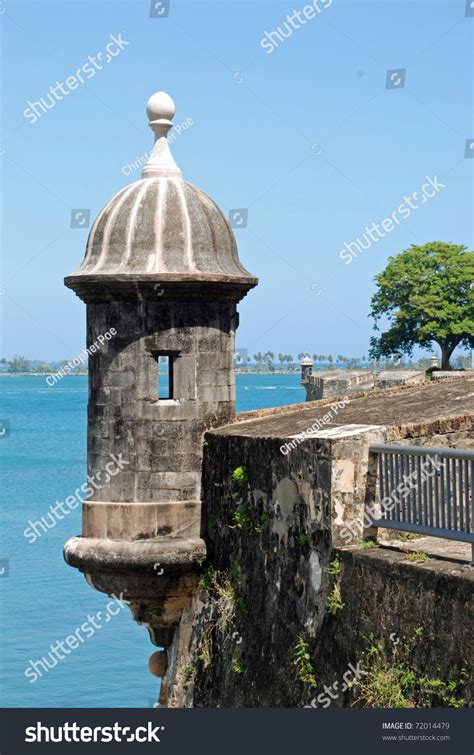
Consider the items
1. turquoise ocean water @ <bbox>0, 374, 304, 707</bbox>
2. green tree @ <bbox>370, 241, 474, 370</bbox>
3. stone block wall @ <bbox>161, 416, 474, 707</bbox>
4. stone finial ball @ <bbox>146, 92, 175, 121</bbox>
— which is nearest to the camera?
stone block wall @ <bbox>161, 416, 474, 707</bbox>

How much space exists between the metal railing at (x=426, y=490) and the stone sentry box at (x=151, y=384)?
3093mm

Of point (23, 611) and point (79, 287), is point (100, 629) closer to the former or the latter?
point (23, 611)

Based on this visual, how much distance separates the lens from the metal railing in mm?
9000

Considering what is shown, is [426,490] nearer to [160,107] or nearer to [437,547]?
[437,547]

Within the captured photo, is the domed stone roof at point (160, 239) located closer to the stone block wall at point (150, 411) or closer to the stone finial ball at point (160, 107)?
the stone block wall at point (150, 411)

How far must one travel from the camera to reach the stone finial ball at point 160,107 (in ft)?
44.3

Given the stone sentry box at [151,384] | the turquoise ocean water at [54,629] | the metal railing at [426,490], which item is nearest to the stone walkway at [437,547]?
the metal railing at [426,490]

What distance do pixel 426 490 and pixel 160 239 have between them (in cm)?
442

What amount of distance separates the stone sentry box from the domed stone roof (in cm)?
1

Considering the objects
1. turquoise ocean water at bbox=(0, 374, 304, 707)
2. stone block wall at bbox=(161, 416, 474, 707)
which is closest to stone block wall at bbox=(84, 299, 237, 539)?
stone block wall at bbox=(161, 416, 474, 707)

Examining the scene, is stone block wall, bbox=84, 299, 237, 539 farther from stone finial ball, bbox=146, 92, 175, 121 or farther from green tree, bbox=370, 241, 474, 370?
green tree, bbox=370, 241, 474, 370

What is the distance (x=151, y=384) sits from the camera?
498 inches

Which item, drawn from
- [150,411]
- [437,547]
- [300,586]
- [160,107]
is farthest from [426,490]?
[160,107]

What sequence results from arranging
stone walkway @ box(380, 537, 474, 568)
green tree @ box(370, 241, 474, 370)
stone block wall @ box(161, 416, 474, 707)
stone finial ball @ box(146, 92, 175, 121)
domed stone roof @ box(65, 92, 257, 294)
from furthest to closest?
green tree @ box(370, 241, 474, 370)
stone finial ball @ box(146, 92, 175, 121)
domed stone roof @ box(65, 92, 257, 294)
stone walkway @ box(380, 537, 474, 568)
stone block wall @ box(161, 416, 474, 707)
